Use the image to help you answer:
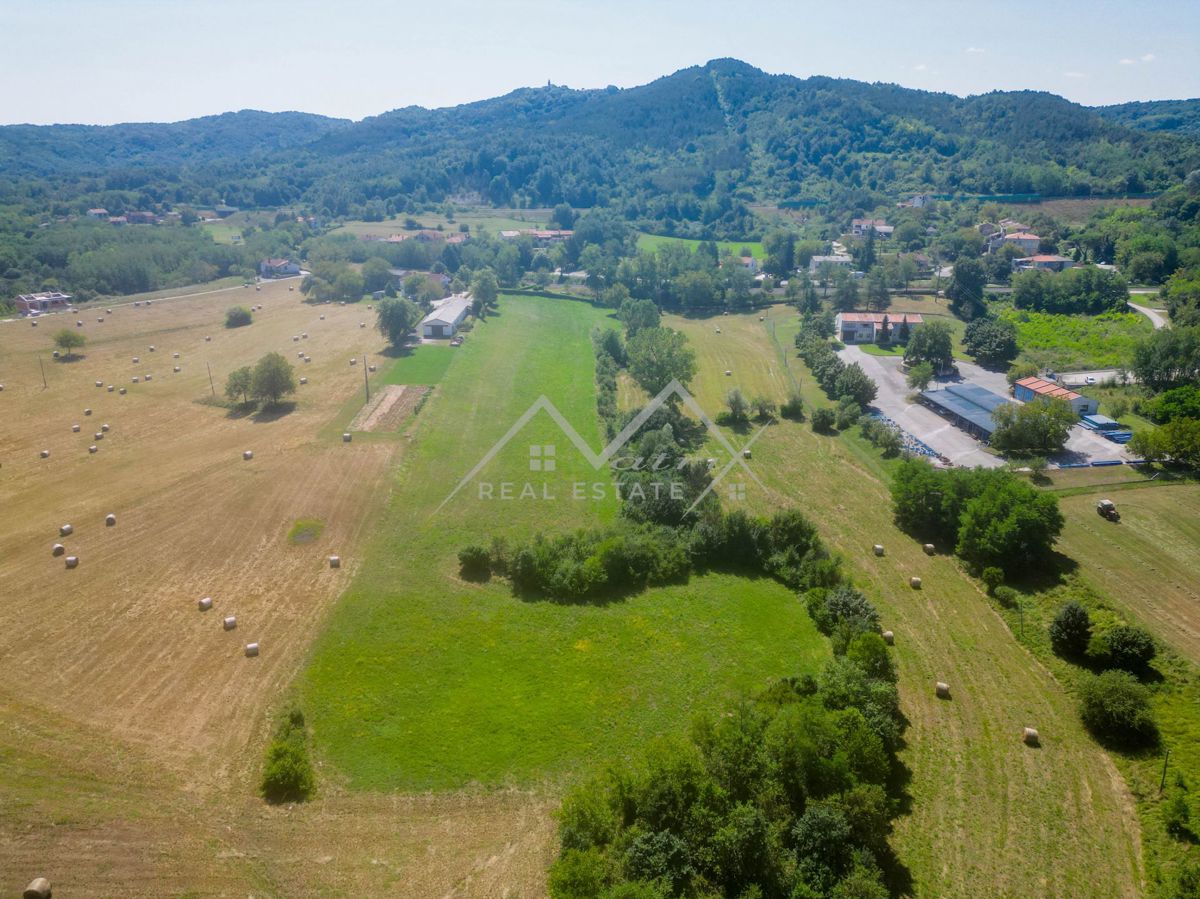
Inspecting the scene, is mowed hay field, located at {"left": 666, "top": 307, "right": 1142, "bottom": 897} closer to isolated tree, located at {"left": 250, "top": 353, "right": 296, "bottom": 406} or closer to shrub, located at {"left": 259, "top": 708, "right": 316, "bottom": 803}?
shrub, located at {"left": 259, "top": 708, "right": 316, "bottom": 803}

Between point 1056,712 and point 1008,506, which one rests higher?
point 1008,506

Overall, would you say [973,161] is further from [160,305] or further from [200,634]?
[200,634]

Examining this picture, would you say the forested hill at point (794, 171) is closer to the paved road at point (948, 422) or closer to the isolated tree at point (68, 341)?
the paved road at point (948, 422)

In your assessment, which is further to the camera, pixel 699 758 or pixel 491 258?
pixel 491 258

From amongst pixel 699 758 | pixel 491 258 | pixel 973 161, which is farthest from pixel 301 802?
pixel 973 161

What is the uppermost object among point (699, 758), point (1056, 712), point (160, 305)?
point (160, 305)

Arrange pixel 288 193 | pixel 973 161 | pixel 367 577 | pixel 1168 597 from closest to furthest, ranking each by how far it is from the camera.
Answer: pixel 1168 597, pixel 367 577, pixel 973 161, pixel 288 193

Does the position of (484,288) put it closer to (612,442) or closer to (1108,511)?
(612,442)

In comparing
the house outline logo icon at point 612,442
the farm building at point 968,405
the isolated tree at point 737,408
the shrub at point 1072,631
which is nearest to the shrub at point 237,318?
the house outline logo icon at point 612,442
